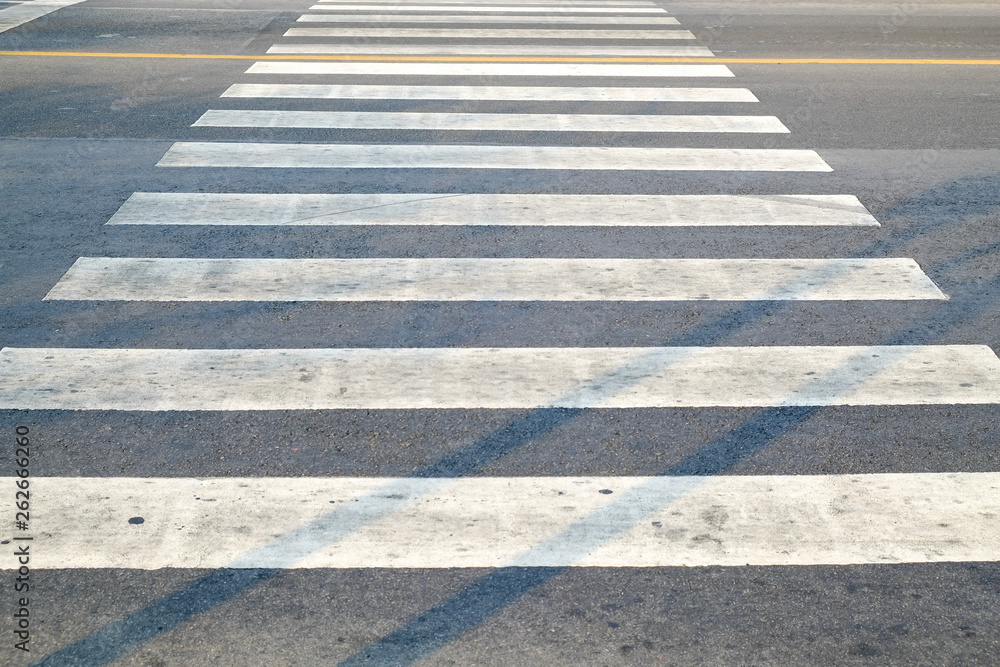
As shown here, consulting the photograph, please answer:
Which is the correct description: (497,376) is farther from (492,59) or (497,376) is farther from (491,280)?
(492,59)

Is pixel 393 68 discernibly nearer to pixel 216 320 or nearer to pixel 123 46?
pixel 123 46

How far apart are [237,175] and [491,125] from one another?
2.60m

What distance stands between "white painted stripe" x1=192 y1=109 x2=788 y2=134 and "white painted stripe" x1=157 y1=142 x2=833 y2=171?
2.08 feet

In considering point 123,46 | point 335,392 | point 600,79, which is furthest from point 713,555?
point 123,46

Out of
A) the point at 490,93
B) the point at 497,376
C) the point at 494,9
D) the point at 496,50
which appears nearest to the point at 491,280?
the point at 497,376

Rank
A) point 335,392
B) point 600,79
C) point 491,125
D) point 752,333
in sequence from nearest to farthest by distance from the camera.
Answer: point 335,392, point 752,333, point 491,125, point 600,79

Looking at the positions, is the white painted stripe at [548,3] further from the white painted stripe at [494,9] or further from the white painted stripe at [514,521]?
the white painted stripe at [514,521]

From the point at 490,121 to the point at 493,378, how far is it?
5.17m

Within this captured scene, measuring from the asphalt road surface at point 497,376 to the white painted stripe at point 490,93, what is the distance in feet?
0.29

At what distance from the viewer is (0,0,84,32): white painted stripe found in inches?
573

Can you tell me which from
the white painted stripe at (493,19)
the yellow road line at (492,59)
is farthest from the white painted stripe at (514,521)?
the white painted stripe at (493,19)

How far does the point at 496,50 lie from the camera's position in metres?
13.1

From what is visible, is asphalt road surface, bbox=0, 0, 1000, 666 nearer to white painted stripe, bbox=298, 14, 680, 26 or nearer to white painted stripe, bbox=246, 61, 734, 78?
white painted stripe, bbox=246, 61, 734, 78

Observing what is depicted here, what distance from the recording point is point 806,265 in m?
→ 6.80
